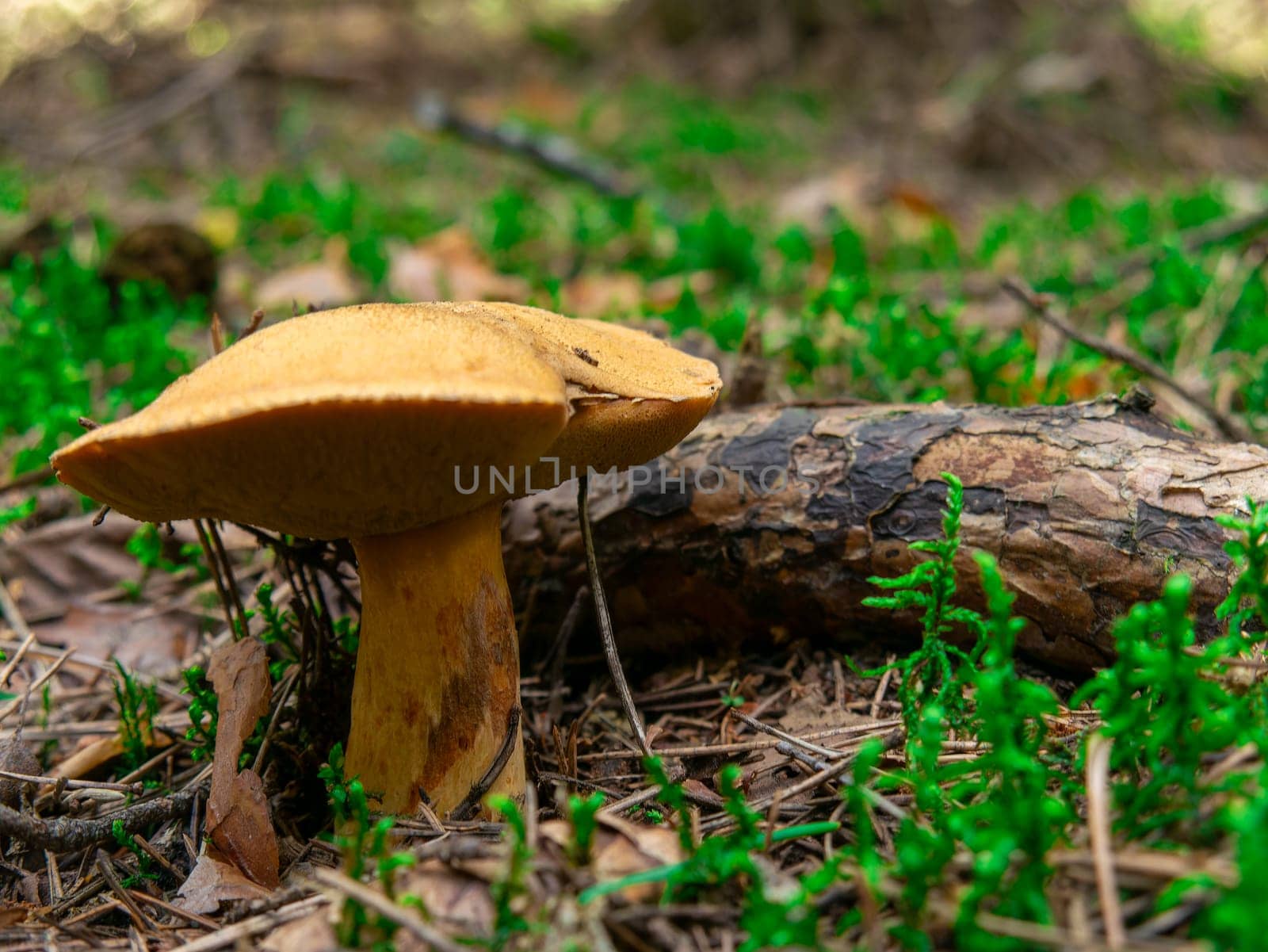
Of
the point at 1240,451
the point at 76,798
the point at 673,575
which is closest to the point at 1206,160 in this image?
the point at 1240,451

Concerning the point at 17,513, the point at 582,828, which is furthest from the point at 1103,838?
the point at 17,513

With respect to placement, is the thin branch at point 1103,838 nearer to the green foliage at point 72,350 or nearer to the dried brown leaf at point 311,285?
the green foliage at point 72,350

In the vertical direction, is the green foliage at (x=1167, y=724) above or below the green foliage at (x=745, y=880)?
above

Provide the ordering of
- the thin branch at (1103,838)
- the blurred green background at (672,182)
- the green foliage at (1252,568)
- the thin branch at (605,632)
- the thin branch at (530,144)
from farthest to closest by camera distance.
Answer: the thin branch at (530,144) < the blurred green background at (672,182) < the thin branch at (605,632) < the green foliage at (1252,568) < the thin branch at (1103,838)

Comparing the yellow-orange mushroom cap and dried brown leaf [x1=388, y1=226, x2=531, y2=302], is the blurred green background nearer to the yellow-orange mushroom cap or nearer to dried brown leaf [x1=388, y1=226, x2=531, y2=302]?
dried brown leaf [x1=388, y1=226, x2=531, y2=302]

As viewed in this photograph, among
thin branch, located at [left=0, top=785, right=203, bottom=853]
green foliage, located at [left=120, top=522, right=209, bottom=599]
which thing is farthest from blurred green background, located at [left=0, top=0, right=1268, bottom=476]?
thin branch, located at [left=0, top=785, right=203, bottom=853]

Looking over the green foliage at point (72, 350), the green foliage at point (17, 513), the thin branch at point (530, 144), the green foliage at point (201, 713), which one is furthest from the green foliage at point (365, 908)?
the thin branch at point (530, 144)

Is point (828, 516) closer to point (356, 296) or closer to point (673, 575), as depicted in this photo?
point (673, 575)

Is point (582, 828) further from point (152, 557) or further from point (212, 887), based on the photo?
point (152, 557)

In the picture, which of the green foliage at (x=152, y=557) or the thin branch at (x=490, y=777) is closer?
the thin branch at (x=490, y=777)
